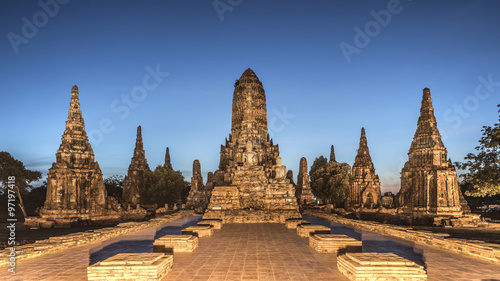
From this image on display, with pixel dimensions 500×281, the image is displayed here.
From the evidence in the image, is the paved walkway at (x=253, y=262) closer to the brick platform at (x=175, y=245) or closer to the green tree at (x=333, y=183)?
the brick platform at (x=175, y=245)

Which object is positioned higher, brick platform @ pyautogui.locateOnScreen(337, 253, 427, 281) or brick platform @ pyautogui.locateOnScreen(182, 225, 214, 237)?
brick platform @ pyautogui.locateOnScreen(337, 253, 427, 281)

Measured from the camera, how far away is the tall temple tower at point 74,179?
25250 mm

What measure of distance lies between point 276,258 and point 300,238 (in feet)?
13.3

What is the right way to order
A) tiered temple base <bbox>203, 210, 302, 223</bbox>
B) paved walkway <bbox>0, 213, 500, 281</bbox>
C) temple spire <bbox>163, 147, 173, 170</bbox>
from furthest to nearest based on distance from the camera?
temple spire <bbox>163, 147, 173, 170</bbox> < tiered temple base <bbox>203, 210, 302, 223</bbox> < paved walkway <bbox>0, 213, 500, 281</bbox>

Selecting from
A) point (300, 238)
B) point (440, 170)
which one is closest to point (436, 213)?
point (440, 170)

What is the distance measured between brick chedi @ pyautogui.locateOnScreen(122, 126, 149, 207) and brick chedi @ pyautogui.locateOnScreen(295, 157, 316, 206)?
2185 centimetres

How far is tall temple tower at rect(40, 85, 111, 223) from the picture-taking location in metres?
25.2

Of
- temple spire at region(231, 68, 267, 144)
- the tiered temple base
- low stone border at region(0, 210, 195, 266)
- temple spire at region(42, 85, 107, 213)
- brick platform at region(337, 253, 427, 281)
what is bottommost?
the tiered temple base

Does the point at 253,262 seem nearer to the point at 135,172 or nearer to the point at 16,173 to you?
the point at 16,173

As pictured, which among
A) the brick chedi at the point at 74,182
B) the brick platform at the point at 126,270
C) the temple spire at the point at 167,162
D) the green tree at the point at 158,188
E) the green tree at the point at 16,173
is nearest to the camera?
the brick platform at the point at 126,270

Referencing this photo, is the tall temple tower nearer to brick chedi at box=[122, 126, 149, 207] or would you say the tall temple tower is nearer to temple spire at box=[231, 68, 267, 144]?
temple spire at box=[231, 68, 267, 144]

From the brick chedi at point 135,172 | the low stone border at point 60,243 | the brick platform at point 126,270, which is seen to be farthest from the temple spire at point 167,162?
the brick platform at point 126,270

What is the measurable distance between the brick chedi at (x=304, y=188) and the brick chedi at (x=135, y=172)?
21.8 metres

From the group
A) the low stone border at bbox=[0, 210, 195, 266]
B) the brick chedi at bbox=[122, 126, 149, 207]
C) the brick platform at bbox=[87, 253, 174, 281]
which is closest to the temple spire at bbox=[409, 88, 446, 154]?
the low stone border at bbox=[0, 210, 195, 266]
